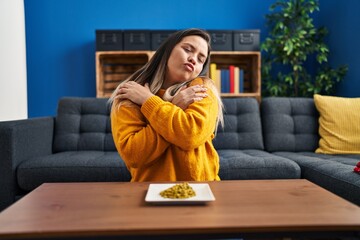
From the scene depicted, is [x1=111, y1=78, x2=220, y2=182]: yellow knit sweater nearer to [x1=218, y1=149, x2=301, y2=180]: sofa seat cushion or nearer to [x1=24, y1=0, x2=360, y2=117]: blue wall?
[x1=218, y1=149, x2=301, y2=180]: sofa seat cushion

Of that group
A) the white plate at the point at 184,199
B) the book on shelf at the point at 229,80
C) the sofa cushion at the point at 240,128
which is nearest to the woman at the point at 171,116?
the white plate at the point at 184,199

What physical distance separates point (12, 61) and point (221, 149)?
6.88ft

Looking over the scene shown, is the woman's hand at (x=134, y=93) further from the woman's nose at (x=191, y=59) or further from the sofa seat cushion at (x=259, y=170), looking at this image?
the sofa seat cushion at (x=259, y=170)

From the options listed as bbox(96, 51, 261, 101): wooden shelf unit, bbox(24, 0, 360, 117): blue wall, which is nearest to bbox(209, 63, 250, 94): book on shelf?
bbox(96, 51, 261, 101): wooden shelf unit

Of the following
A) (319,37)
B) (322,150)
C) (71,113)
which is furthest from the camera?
(319,37)

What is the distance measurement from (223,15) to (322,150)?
190 cm

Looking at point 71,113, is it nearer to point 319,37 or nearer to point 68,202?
point 68,202

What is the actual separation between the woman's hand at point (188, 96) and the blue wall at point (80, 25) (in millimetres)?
2504

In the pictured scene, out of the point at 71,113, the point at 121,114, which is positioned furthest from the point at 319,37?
the point at 121,114

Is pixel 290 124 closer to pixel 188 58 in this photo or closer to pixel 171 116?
pixel 188 58

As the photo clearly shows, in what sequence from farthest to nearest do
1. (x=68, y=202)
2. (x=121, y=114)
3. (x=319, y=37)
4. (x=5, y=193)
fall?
(x=319, y=37)
(x=5, y=193)
(x=121, y=114)
(x=68, y=202)

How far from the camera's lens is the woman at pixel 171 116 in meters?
0.94

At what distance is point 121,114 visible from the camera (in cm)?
103

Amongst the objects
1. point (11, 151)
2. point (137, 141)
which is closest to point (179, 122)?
point (137, 141)
